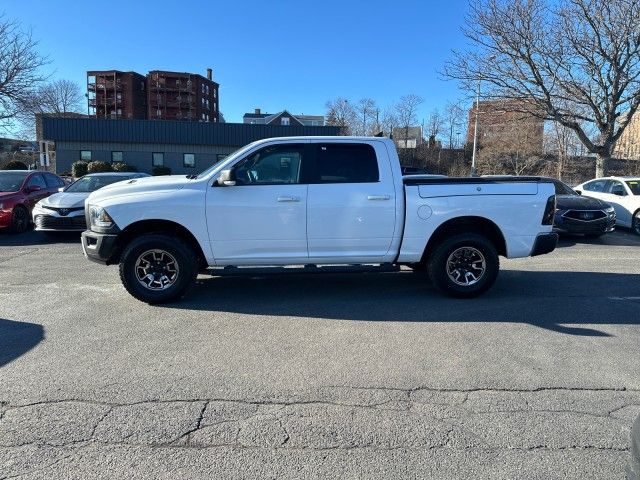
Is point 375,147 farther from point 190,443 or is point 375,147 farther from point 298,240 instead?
point 190,443

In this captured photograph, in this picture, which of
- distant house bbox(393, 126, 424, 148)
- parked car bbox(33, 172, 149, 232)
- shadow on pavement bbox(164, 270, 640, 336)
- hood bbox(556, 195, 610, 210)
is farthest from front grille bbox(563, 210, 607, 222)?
distant house bbox(393, 126, 424, 148)

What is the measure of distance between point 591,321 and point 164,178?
566 centimetres

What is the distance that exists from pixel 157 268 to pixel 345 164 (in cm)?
273

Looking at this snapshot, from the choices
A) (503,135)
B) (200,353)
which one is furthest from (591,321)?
(503,135)

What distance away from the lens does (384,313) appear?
18.8 feet

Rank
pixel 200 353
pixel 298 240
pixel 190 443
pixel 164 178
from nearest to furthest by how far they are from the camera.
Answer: pixel 190 443
pixel 200 353
pixel 298 240
pixel 164 178

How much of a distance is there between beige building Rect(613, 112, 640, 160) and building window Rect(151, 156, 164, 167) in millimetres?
32020

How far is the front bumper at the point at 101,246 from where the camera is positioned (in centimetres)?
580

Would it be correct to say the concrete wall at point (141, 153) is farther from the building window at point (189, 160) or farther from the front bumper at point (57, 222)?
the front bumper at point (57, 222)

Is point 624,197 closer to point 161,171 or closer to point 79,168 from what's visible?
point 161,171

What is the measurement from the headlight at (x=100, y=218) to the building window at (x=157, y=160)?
31539 mm

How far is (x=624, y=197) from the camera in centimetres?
1355

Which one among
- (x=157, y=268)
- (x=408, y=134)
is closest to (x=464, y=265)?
(x=157, y=268)

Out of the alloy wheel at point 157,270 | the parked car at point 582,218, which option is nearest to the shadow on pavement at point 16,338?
the alloy wheel at point 157,270
